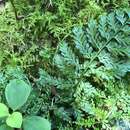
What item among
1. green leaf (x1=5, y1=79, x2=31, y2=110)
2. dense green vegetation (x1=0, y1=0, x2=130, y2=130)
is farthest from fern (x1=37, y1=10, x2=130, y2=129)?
green leaf (x1=5, y1=79, x2=31, y2=110)

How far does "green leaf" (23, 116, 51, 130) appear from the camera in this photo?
4.48 feet

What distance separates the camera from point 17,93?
1400mm

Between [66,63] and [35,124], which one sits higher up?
[66,63]

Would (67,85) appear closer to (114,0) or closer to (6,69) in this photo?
(6,69)

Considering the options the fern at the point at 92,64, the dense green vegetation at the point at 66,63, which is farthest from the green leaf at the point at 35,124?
the fern at the point at 92,64

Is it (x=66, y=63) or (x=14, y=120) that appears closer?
(x=14, y=120)

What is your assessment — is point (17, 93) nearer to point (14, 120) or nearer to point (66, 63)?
point (14, 120)

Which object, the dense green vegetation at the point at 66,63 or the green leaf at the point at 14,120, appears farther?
the dense green vegetation at the point at 66,63

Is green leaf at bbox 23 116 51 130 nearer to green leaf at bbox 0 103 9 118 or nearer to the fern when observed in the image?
green leaf at bbox 0 103 9 118

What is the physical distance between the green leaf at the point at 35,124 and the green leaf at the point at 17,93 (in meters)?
0.07

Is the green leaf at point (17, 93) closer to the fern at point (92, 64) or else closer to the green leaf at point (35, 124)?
the green leaf at point (35, 124)

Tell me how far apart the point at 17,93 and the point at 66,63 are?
0.94 ft

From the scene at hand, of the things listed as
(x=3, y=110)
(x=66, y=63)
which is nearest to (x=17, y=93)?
(x=3, y=110)

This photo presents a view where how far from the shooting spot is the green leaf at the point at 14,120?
1.33 metres
